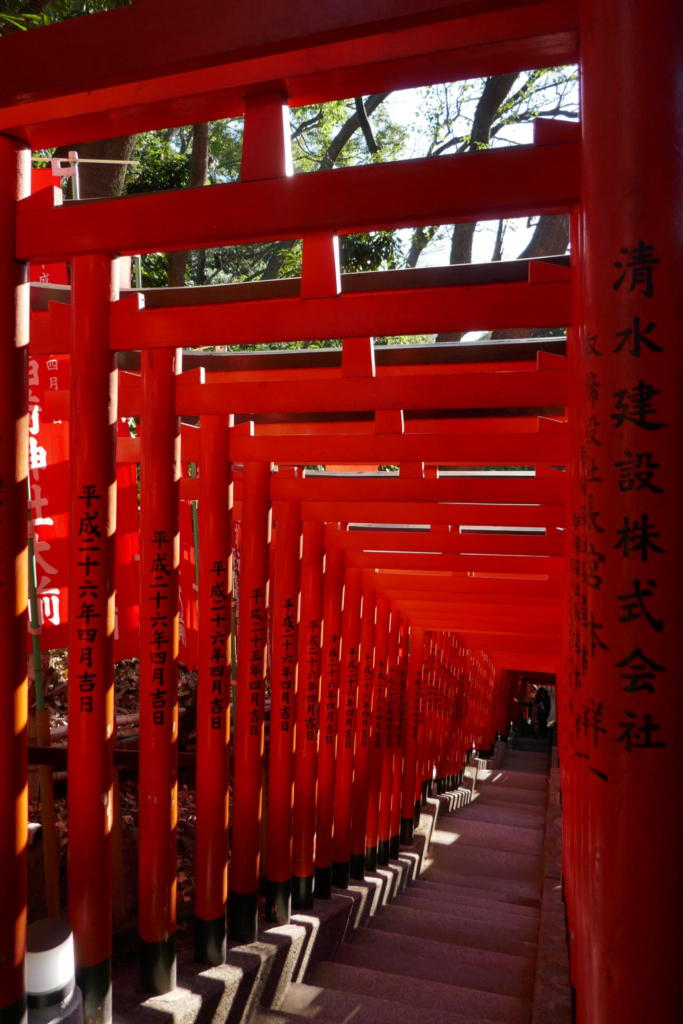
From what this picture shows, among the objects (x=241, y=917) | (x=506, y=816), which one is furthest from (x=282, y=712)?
(x=506, y=816)

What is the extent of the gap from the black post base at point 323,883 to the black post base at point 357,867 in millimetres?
1307

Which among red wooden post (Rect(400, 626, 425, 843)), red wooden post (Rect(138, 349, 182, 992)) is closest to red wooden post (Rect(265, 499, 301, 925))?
red wooden post (Rect(138, 349, 182, 992))

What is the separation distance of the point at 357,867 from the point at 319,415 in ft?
15.7

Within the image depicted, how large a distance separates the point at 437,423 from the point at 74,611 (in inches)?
125

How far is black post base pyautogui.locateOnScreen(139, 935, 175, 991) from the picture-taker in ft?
14.3

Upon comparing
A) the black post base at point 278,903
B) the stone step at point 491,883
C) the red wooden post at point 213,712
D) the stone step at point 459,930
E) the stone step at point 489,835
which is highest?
the red wooden post at point 213,712

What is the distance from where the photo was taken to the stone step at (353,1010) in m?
5.25

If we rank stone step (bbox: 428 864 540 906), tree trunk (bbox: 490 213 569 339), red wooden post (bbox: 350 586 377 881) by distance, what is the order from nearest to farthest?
red wooden post (bbox: 350 586 377 881) < stone step (bbox: 428 864 540 906) < tree trunk (bbox: 490 213 569 339)

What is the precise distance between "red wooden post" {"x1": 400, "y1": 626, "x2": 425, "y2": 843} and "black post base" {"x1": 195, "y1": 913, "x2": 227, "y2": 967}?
5.97 meters

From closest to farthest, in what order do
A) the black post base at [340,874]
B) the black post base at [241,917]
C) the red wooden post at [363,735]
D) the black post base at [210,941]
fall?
the black post base at [210,941] → the black post base at [241,917] → the black post base at [340,874] → the red wooden post at [363,735]

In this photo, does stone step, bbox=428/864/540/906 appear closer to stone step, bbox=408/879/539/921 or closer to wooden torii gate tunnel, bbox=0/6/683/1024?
stone step, bbox=408/879/539/921

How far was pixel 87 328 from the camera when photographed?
3.80 meters

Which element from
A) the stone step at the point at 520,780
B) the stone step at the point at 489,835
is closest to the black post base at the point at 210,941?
the stone step at the point at 489,835

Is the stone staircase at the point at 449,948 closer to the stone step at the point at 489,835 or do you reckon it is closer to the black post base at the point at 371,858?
the stone step at the point at 489,835
